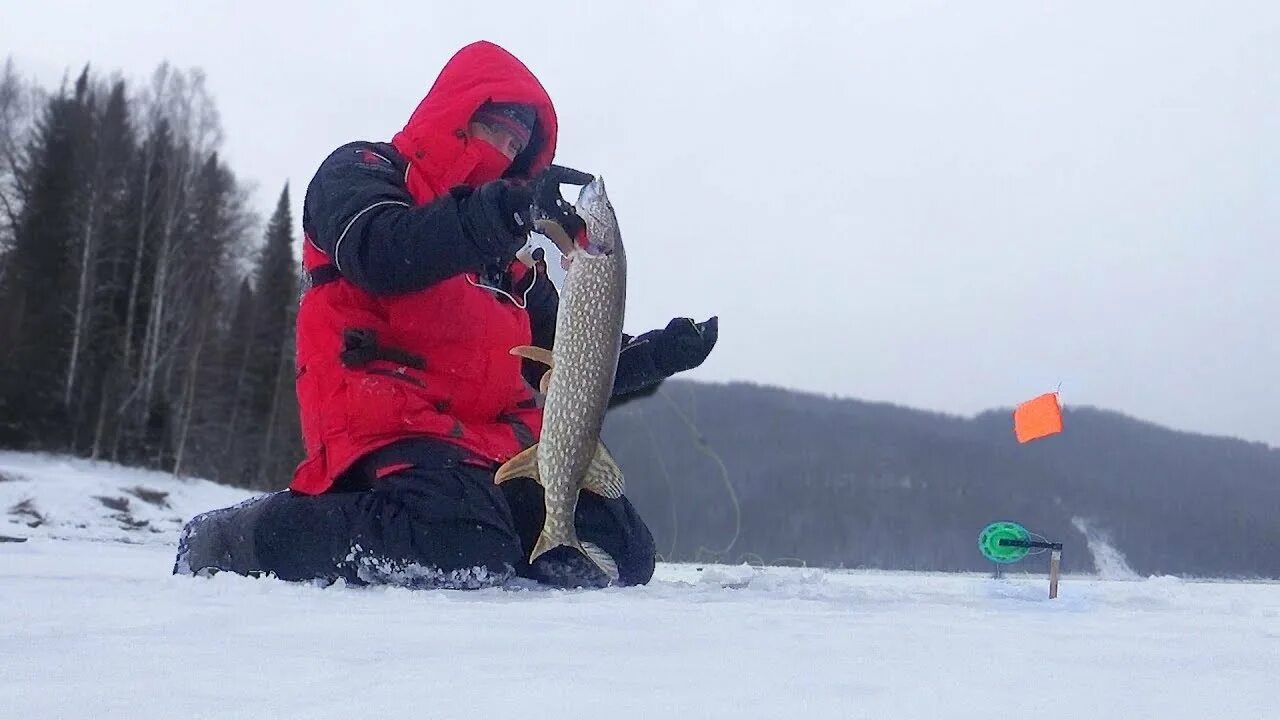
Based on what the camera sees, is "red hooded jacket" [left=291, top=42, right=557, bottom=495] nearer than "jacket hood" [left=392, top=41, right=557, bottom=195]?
Yes

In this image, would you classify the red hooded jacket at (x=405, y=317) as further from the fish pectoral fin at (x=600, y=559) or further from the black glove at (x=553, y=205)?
the fish pectoral fin at (x=600, y=559)

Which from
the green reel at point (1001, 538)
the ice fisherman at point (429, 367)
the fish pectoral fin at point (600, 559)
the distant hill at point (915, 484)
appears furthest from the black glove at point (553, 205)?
the distant hill at point (915, 484)

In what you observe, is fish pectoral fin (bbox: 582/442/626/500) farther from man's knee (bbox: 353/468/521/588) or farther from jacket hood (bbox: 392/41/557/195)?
jacket hood (bbox: 392/41/557/195)

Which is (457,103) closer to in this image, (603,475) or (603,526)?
(603,475)

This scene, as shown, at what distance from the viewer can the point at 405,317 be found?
3170 millimetres

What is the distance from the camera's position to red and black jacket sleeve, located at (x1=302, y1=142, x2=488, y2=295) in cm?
271

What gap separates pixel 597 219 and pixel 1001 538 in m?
2.01

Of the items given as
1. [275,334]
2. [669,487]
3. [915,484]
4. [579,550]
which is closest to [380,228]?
[579,550]

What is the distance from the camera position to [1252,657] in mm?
1677

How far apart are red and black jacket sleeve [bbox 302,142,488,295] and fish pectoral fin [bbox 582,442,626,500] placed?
65 cm

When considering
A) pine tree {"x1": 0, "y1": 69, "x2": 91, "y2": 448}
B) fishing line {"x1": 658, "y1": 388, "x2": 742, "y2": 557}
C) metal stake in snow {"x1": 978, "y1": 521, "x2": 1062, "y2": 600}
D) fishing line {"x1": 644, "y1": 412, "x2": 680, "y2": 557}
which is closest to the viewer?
metal stake in snow {"x1": 978, "y1": 521, "x2": 1062, "y2": 600}

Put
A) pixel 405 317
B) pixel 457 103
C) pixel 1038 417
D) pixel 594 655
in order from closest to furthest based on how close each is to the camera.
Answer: pixel 594 655, pixel 405 317, pixel 457 103, pixel 1038 417

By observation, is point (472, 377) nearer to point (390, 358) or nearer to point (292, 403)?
point (390, 358)

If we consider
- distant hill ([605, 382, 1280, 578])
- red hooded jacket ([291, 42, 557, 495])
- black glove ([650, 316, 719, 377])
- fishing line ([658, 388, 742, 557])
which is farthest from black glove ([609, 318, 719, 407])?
fishing line ([658, 388, 742, 557])
